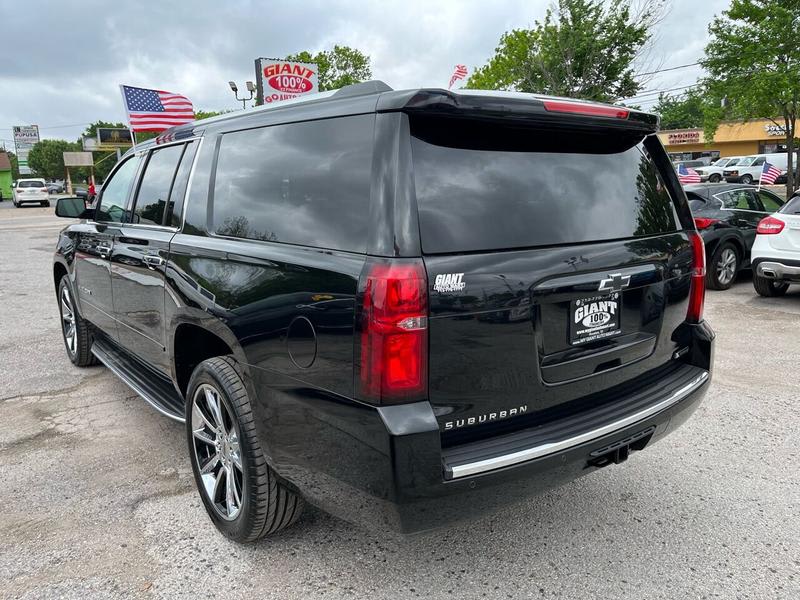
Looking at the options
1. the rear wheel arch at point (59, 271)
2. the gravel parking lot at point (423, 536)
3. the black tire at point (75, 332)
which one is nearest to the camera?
the gravel parking lot at point (423, 536)

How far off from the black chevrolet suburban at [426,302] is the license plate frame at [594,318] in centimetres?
→ 1

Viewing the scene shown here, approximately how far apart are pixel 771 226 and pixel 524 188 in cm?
689

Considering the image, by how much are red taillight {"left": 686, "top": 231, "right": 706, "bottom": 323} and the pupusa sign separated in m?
16.8

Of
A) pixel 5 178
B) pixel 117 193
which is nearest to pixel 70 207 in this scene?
pixel 117 193

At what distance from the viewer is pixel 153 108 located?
15586 mm

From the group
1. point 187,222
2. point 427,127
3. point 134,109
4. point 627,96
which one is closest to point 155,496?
point 187,222

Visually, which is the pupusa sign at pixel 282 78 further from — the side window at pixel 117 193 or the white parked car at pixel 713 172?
the white parked car at pixel 713 172

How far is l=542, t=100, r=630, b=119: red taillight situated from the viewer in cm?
235

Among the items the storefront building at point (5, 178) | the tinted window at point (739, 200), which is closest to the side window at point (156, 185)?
the tinted window at point (739, 200)

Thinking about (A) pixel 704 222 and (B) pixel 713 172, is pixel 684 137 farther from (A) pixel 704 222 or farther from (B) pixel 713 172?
(A) pixel 704 222

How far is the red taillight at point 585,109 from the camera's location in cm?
235

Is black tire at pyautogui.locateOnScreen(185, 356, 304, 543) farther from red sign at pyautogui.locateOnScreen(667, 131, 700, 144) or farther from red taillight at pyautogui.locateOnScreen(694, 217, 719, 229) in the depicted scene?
red sign at pyautogui.locateOnScreen(667, 131, 700, 144)


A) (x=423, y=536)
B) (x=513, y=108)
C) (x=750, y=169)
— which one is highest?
(x=750, y=169)

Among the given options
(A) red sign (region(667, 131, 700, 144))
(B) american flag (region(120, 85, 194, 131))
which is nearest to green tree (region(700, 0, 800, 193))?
(B) american flag (region(120, 85, 194, 131))
